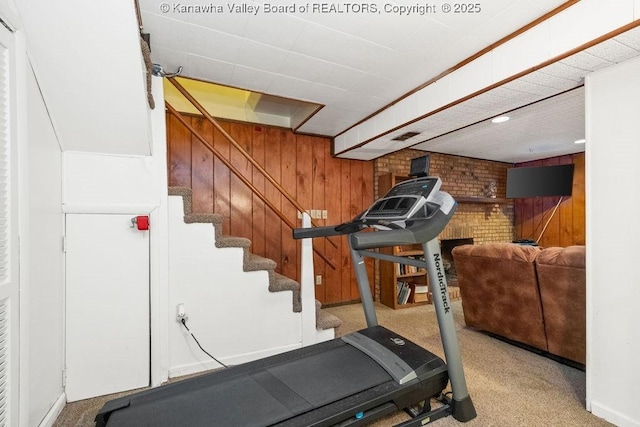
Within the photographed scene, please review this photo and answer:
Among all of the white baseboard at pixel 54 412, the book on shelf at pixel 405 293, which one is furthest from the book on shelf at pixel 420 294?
the white baseboard at pixel 54 412

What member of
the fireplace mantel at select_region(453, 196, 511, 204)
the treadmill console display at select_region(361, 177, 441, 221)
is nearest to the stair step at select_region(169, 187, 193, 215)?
the treadmill console display at select_region(361, 177, 441, 221)

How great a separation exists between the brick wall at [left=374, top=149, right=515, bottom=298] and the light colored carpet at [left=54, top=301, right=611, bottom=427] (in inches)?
72.1

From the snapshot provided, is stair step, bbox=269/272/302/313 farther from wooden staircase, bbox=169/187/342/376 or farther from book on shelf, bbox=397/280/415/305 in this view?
book on shelf, bbox=397/280/415/305

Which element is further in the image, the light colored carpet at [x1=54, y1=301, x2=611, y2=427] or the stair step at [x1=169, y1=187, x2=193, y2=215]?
the stair step at [x1=169, y1=187, x2=193, y2=215]

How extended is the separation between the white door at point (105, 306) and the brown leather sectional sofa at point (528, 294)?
9.24ft

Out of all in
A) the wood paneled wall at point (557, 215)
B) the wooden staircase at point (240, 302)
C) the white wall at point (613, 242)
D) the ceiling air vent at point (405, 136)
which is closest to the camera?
the white wall at point (613, 242)

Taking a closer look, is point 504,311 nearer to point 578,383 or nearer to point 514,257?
point 514,257

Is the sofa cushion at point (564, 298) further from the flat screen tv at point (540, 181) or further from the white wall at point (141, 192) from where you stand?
the flat screen tv at point (540, 181)

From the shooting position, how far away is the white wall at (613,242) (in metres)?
1.60

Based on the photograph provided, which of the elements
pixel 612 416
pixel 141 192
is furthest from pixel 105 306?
pixel 612 416

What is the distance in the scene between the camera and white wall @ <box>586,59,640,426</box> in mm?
1604

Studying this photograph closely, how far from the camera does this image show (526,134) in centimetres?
399

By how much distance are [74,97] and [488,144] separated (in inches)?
186

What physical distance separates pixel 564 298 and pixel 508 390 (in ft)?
2.70
